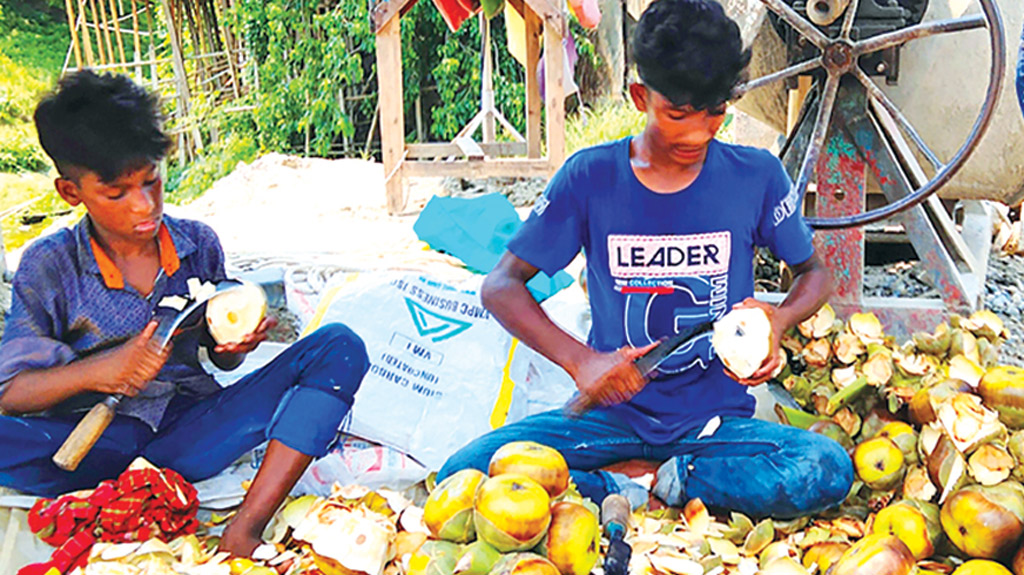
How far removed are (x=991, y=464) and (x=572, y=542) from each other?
0.72 meters

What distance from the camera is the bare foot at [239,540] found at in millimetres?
1702

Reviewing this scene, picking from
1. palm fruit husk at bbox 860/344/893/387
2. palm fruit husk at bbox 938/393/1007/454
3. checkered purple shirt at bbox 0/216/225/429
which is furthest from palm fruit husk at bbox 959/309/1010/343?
checkered purple shirt at bbox 0/216/225/429

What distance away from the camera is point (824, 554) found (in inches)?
60.9

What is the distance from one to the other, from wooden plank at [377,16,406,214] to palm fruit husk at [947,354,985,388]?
12.0 feet

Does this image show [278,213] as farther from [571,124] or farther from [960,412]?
[960,412]

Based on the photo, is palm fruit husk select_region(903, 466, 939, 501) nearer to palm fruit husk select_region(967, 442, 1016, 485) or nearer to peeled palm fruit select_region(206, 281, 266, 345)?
palm fruit husk select_region(967, 442, 1016, 485)

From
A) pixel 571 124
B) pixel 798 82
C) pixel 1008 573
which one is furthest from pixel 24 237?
pixel 1008 573

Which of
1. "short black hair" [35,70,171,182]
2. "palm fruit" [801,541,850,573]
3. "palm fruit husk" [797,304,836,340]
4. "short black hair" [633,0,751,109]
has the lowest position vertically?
"palm fruit" [801,541,850,573]

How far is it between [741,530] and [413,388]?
95 cm

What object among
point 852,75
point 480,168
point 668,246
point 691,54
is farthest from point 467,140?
point 691,54

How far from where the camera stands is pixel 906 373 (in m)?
2.09

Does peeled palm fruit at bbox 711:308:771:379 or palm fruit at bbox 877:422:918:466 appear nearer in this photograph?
peeled palm fruit at bbox 711:308:771:379

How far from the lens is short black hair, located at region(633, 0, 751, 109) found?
165cm

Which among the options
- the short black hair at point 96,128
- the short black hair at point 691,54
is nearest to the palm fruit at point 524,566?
the short black hair at point 691,54
